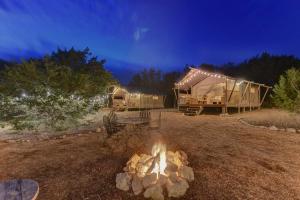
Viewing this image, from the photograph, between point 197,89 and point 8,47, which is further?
point 8,47

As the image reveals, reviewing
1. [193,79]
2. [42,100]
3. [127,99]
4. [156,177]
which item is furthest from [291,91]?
[127,99]

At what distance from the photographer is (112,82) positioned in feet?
89.7

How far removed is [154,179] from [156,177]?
67 millimetres

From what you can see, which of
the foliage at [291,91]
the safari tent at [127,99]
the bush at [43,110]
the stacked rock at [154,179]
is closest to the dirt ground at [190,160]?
the stacked rock at [154,179]

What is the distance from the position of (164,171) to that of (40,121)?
8764 mm

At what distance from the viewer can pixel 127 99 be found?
2950 centimetres

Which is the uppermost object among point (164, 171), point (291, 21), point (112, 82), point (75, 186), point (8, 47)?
point (8, 47)

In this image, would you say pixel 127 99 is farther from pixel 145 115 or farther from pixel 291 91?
pixel 291 91

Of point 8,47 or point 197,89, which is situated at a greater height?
point 8,47

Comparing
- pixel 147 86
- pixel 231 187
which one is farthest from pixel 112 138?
pixel 147 86

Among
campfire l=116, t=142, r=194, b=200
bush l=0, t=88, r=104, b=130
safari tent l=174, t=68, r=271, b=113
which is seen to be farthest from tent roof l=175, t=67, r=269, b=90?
campfire l=116, t=142, r=194, b=200

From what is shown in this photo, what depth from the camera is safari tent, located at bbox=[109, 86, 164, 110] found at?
28.7m

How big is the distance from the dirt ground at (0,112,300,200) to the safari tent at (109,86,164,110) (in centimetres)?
1983

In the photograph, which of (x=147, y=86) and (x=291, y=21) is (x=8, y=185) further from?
(x=291, y=21)
